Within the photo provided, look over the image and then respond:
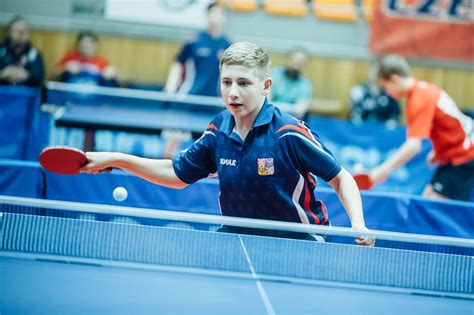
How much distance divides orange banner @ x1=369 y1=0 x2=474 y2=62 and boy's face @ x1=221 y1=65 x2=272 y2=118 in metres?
7.03

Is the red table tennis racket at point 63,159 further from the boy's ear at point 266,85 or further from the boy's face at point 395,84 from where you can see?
the boy's face at point 395,84

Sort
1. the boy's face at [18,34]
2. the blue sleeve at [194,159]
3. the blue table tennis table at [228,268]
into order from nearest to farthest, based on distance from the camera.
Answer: the blue table tennis table at [228,268], the blue sleeve at [194,159], the boy's face at [18,34]

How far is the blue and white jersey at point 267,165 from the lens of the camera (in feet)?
8.80

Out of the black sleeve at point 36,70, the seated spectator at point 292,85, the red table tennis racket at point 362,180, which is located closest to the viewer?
the red table tennis racket at point 362,180

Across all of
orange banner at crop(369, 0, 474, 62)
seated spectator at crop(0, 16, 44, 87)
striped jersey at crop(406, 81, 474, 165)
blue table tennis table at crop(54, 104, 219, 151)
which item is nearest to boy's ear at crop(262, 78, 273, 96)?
striped jersey at crop(406, 81, 474, 165)

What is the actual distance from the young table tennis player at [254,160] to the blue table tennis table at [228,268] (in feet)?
0.81

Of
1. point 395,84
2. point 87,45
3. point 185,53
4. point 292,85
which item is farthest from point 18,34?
point 395,84

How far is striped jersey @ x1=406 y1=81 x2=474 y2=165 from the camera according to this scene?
184 inches

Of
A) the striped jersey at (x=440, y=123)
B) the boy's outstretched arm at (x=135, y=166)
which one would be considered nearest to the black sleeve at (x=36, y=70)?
the striped jersey at (x=440, y=123)

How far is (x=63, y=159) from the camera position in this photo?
8.73 ft

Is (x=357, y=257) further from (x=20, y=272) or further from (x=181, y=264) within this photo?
(x=20, y=272)

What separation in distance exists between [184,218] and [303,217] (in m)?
0.80

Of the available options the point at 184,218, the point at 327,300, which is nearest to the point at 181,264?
the point at 184,218

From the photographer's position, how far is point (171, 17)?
9289 millimetres
